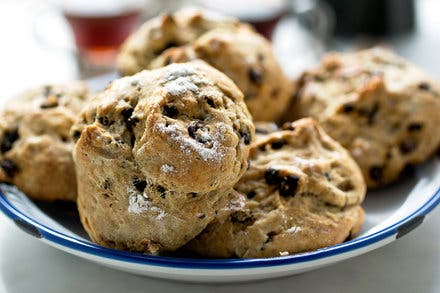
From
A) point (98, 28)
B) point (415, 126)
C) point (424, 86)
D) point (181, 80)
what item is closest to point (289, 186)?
point (181, 80)

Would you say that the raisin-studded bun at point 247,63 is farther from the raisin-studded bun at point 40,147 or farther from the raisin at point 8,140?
the raisin at point 8,140

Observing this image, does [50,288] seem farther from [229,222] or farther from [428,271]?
[428,271]

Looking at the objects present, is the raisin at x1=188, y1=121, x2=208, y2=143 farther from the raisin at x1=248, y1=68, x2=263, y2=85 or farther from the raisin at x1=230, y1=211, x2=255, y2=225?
the raisin at x1=248, y1=68, x2=263, y2=85

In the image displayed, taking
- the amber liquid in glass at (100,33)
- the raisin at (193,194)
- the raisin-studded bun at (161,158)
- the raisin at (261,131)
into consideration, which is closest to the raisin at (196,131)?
the raisin-studded bun at (161,158)

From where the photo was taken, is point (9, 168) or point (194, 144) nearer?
point (194, 144)

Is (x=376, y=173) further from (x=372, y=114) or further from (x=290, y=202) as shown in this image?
(x=290, y=202)

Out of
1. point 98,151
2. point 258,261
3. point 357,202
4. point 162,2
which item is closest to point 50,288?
point 98,151

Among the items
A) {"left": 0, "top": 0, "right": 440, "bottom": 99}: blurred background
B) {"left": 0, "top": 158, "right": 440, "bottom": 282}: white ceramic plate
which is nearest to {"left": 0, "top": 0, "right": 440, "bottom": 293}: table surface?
{"left": 0, "top": 158, "right": 440, "bottom": 282}: white ceramic plate

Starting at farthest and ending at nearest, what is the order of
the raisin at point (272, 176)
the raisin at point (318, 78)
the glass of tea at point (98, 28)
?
the glass of tea at point (98, 28) < the raisin at point (318, 78) < the raisin at point (272, 176)
